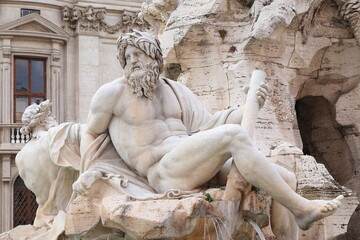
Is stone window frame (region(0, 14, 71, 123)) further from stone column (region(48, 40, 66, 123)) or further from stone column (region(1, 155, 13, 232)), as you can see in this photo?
stone column (region(1, 155, 13, 232))

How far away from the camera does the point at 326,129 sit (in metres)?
8.77

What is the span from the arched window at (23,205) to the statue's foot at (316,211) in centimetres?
1568

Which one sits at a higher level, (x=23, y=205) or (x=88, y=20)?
(x=88, y=20)

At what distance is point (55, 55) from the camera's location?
22953 millimetres

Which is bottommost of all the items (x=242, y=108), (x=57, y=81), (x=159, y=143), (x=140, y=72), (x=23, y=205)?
(x=23, y=205)

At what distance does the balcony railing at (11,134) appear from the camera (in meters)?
21.8

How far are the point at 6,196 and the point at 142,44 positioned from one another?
50.7 ft

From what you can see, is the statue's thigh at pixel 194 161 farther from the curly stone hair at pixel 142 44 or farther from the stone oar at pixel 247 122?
the curly stone hair at pixel 142 44

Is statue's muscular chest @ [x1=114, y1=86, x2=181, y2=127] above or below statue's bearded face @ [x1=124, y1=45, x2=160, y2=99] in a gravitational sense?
below

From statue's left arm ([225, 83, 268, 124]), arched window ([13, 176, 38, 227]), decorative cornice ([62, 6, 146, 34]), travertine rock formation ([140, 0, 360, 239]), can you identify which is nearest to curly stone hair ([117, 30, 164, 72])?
statue's left arm ([225, 83, 268, 124])

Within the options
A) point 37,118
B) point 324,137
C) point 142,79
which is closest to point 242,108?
point 142,79

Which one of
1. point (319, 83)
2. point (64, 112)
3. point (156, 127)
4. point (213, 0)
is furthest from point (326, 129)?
point (64, 112)

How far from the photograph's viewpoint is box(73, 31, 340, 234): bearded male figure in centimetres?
589

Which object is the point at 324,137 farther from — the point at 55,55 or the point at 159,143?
the point at 55,55
